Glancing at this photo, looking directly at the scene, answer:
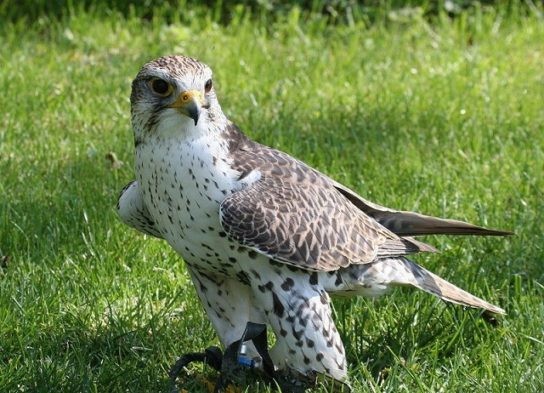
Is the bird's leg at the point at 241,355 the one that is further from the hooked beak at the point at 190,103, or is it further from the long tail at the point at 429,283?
the hooked beak at the point at 190,103

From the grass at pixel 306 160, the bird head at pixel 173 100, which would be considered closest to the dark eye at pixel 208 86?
the bird head at pixel 173 100

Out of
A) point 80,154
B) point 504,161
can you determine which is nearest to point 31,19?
point 80,154

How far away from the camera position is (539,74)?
759 centimetres

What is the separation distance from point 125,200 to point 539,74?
13.2ft

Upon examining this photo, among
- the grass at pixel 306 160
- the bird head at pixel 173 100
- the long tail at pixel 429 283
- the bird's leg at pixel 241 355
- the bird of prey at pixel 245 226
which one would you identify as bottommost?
the grass at pixel 306 160

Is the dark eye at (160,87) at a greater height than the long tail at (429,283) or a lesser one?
greater

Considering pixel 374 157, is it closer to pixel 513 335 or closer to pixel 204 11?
pixel 513 335

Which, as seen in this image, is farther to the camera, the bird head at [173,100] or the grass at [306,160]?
the grass at [306,160]

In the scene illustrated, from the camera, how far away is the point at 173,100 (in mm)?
3885

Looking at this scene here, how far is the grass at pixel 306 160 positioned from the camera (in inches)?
178

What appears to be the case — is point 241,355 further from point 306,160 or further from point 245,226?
point 306,160

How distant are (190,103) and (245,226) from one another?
1.47 feet

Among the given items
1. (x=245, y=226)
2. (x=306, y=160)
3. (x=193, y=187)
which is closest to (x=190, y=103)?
(x=193, y=187)

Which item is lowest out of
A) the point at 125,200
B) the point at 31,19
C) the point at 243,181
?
the point at 31,19
